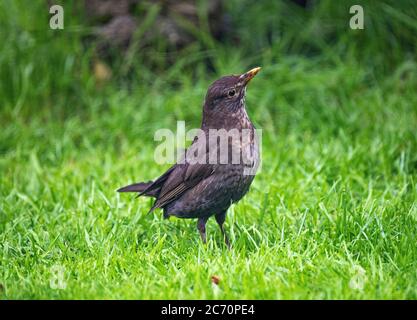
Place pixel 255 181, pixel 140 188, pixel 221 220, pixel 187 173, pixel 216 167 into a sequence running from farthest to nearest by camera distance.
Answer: pixel 255 181 < pixel 140 188 < pixel 221 220 < pixel 187 173 < pixel 216 167

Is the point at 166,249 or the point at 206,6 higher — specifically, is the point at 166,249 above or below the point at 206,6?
below

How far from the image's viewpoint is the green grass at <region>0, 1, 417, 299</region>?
12.2ft

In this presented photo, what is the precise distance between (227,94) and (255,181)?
48.6 inches

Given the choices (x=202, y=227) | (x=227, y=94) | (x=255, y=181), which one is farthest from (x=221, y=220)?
(x=255, y=181)

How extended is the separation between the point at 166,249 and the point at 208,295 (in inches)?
26.9

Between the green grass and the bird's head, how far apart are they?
0.71 metres

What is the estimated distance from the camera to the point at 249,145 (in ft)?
13.8

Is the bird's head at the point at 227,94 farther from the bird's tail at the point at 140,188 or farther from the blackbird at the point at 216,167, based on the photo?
the bird's tail at the point at 140,188

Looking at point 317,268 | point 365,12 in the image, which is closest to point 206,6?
point 365,12

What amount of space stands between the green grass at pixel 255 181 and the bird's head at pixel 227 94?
708 mm

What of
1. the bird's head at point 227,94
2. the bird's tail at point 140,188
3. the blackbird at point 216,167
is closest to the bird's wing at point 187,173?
the blackbird at point 216,167

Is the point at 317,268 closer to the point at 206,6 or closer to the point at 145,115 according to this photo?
the point at 145,115

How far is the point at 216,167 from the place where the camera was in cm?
416

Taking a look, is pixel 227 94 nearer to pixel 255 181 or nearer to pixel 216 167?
pixel 216 167
